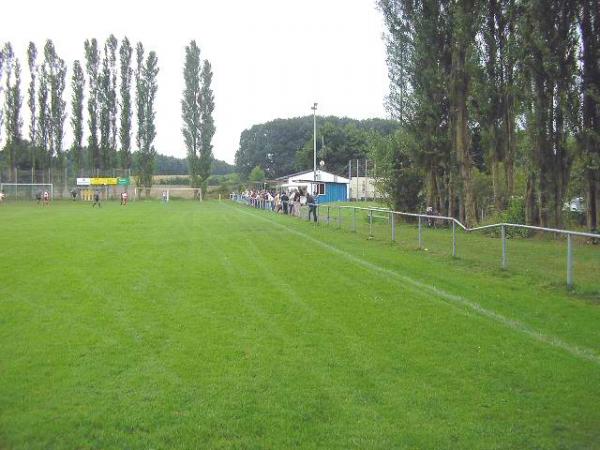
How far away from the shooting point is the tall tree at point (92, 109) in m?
75.6

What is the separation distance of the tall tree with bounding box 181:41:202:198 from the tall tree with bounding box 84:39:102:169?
36.4 feet

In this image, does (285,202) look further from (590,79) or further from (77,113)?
(77,113)

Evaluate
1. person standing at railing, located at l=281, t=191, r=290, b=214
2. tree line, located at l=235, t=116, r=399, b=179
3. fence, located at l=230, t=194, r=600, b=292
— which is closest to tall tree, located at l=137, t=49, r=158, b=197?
tree line, located at l=235, t=116, r=399, b=179

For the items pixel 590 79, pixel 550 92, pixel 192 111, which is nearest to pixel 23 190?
pixel 192 111

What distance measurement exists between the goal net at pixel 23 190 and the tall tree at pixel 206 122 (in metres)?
19.0

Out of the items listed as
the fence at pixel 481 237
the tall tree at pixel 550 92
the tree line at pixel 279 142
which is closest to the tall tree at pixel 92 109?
the tree line at pixel 279 142

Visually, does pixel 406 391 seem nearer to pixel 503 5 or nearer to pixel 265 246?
pixel 265 246

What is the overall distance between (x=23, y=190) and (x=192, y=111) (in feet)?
77.7

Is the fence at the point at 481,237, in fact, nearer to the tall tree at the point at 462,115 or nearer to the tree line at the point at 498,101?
the tall tree at the point at 462,115

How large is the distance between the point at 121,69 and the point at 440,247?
2763 inches

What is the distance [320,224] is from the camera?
89.8 ft

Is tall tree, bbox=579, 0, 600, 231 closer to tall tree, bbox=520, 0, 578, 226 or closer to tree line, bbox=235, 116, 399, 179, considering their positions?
tall tree, bbox=520, 0, 578, 226

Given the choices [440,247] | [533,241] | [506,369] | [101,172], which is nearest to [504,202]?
[533,241]

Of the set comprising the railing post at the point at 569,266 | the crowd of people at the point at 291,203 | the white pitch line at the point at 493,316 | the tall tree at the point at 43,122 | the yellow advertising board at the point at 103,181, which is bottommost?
the white pitch line at the point at 493,316
